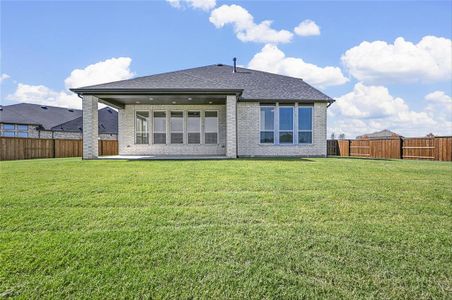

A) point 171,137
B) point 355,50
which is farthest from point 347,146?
point 171,137

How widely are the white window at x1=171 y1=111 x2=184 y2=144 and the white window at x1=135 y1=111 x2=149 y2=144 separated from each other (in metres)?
1.62

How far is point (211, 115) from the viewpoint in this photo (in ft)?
51.8

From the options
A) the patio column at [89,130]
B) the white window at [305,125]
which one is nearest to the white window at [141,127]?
the patio column at [89,130]

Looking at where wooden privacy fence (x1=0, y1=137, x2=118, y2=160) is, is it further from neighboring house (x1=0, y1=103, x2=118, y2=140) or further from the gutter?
neighboring house (x1=0, y1=103, x2=118, y2=140)

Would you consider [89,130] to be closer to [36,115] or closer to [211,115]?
[211,115]

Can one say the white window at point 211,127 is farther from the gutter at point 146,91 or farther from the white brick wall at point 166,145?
the gutter at point 146,91

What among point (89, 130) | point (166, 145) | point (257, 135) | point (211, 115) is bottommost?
point (166, 145)

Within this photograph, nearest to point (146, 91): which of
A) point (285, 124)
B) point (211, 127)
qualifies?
point (211, 127)

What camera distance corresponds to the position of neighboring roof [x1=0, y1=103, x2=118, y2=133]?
26000 mm

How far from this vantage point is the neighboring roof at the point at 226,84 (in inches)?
478

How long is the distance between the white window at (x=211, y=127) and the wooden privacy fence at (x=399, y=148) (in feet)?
38.6

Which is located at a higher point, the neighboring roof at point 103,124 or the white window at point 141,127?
the neighboring roof at point 103,124

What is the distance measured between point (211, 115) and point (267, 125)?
3.53 m

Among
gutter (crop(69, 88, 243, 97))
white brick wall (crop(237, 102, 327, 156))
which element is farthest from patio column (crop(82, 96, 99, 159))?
white brick wall (crop(237, 102, 327, 156))
